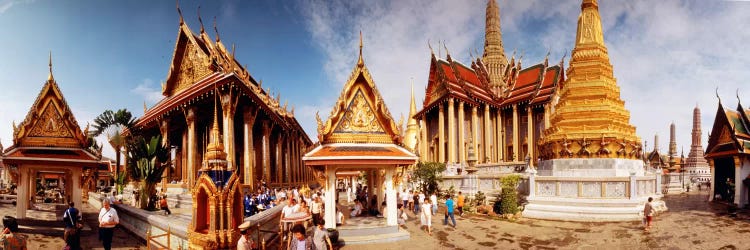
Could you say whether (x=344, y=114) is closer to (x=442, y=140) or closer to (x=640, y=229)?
(x=640, y=229)

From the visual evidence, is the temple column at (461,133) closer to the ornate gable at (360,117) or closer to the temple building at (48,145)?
the ornate gable at (360,117)

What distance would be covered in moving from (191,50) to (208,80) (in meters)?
3.36

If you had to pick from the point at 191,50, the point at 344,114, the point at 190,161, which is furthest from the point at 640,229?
the point at 191,50

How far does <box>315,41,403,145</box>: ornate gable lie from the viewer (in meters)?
11.0

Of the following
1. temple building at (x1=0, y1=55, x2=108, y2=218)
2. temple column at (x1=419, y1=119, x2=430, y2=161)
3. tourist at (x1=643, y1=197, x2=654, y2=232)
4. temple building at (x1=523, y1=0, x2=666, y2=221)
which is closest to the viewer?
tourist at (x1=643, y1=197, x2=654, y2=232)

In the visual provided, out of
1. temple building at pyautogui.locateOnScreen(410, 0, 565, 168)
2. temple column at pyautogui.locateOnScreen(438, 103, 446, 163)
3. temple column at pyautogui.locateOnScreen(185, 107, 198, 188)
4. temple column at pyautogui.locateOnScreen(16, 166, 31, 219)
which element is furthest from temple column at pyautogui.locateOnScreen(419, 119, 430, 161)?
temple column at pyautogui.locateOnScreen(16, 166, 31, 219)

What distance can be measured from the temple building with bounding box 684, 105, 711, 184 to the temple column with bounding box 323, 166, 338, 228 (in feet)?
171

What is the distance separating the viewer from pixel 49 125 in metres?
13.7

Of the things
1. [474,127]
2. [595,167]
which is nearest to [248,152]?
[595,167]

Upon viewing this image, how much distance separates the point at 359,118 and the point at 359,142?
66 centimetres

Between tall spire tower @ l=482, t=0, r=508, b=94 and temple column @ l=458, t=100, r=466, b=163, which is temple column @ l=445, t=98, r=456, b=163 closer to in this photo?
temple column @ l=458, t=100, r=466, b=163

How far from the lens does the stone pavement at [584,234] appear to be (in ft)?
35.3

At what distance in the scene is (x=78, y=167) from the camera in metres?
13.7

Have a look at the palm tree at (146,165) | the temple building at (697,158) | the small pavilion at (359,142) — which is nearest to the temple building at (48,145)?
the palm tree at (146,165)
